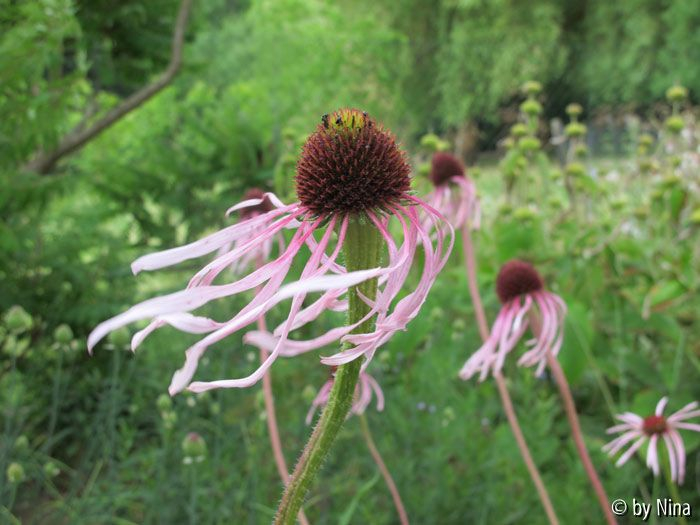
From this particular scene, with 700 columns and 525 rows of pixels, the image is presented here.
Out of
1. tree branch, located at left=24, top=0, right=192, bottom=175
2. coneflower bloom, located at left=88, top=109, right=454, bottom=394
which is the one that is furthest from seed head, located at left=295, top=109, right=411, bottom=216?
tree branch, located at left=24, top=0, right=192, bottom=175

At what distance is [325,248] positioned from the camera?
49 centimetres

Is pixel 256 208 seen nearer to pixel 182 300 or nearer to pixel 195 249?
pixel 195 249

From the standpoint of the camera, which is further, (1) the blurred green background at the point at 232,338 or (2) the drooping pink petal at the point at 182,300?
(1) the blurred green background at the point at 232,338

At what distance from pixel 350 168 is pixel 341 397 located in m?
0.16

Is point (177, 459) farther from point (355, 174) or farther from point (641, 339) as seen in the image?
point (641, 339)

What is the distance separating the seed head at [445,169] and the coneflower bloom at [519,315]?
0.73 ft

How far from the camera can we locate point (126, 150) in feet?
8.02

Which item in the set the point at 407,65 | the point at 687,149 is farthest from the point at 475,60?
the point at 687,149

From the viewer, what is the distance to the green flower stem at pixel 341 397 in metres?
0.42

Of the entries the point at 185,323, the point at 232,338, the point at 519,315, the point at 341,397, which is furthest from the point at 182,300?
the point at 232,338

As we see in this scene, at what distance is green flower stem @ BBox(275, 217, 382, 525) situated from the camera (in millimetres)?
422

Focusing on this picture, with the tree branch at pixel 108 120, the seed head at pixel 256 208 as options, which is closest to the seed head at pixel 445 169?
the seed head at pixel 256 208

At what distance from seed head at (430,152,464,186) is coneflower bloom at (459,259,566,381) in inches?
8.7

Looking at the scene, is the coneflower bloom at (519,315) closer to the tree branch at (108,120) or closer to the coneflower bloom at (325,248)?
the coneflower bloom at (325,248)
